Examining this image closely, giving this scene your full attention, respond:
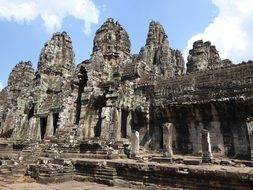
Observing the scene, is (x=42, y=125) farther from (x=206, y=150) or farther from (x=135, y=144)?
(x=206, y=150)

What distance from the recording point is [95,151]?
41.5 ft

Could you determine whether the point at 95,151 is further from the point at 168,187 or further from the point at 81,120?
the point at 81,120

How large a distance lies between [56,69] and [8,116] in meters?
8.58

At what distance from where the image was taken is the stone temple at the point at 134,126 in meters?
8.71

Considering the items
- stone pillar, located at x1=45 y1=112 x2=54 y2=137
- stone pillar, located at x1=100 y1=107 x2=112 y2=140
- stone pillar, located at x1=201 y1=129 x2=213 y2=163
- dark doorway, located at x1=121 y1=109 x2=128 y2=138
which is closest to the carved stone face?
stone pillar, located at x1=45 y1=112 x2=54 y2=137

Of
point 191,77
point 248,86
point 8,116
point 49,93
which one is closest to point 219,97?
point 248,86

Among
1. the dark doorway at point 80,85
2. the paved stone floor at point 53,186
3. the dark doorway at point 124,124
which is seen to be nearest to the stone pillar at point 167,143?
the paved stone floor at point 53,186

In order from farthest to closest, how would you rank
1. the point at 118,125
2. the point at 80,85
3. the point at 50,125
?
1. the point at 80,85
2. the point at 50,125
3. the point at 118,125

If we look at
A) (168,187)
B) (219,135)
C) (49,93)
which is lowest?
(168,187)

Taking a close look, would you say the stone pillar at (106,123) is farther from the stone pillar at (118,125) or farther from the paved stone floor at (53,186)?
the paved stone floor at (53,186)

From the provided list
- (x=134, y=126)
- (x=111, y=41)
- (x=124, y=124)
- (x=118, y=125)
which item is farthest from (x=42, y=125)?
(x=111, y=41)

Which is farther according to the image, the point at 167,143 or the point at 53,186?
the point at 167,143

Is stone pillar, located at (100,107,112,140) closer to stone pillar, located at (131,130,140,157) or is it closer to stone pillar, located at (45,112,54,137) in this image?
stone pillar, located at (131,130,140,157)

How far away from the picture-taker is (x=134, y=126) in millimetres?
16984
